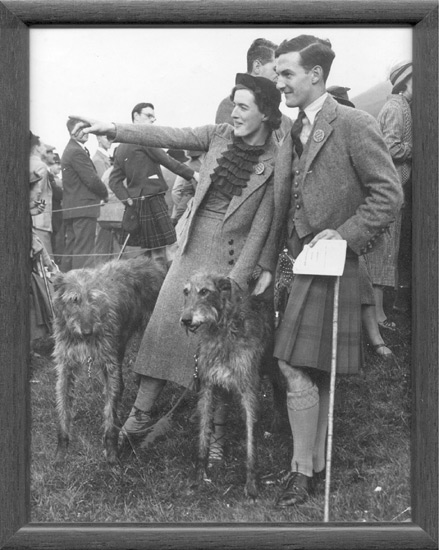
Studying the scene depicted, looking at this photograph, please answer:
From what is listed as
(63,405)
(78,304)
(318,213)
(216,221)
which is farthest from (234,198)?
(63,405)

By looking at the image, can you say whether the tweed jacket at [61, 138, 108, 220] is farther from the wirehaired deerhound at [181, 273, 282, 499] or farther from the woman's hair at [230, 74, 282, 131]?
the woman's hair at [230, 74, 282, 131]

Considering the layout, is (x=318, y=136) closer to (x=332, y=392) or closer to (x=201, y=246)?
(x=201, y=246)

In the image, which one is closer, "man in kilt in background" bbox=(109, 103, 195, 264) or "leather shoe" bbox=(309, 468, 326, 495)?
"leather shoe" bbox=(309, 468, 326, 495)

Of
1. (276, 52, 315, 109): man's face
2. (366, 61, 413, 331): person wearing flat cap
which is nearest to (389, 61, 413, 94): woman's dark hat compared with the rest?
(366, 61, 413, 331): person wearing flat cap

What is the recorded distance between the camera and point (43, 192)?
3586 millimetres

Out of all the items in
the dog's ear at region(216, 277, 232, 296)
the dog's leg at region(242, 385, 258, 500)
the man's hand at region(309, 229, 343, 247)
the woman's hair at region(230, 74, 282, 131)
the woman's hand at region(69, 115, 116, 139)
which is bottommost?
the dog's leg at region(242, 385, 258, 500)

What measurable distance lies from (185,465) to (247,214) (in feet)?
3.79

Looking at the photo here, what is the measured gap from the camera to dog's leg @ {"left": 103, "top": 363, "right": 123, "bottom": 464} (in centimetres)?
360

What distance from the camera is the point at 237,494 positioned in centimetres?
352

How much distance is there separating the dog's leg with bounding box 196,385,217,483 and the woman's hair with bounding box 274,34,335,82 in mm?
1508

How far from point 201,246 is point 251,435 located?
88cm

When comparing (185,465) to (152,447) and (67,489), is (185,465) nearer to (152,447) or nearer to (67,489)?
(152,447)

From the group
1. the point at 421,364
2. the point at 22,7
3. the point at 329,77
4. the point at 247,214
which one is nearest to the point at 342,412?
the point at 421,364

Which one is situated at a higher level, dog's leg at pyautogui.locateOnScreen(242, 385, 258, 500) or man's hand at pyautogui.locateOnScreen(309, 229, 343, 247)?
man's hand at pyautogui.locateOnScreen(309, 229, 343, 247)
